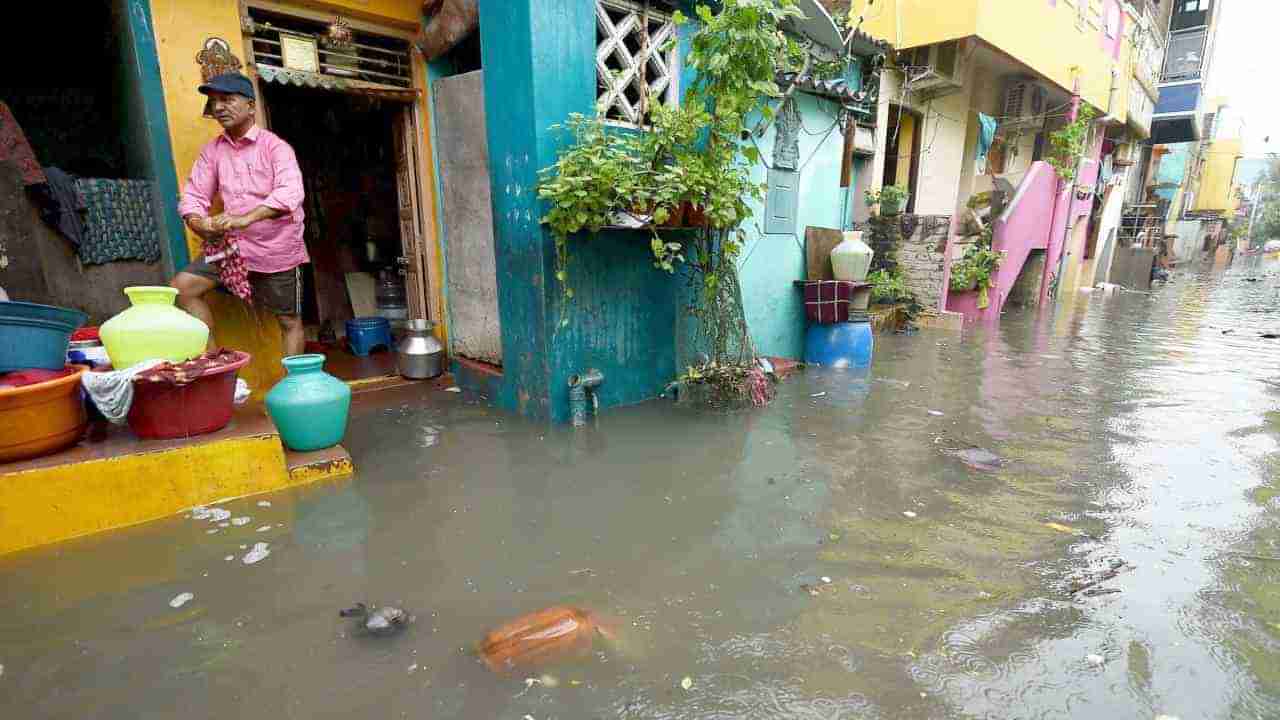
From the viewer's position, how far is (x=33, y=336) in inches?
111

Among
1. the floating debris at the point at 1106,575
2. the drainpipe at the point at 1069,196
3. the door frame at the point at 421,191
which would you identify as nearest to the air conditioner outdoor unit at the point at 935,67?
the drainpipe at the point at 1069,196

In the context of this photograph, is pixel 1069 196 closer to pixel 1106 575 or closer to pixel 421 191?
pixel 1106 575

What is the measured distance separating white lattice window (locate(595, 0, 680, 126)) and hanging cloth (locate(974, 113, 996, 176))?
383 inches

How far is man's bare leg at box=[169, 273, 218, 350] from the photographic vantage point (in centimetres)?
406

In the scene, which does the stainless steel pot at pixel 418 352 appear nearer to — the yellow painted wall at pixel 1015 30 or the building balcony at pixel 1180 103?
the yellow painted wall at pixel 1015 30

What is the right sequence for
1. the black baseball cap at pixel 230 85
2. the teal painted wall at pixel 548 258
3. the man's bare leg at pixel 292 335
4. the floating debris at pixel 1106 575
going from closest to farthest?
the floating debris at pixel 1106 575, the black baseball cap at pixel 230 85, the teal painted wall at pixel 548 258, the man's bare leg at pixel 292 335

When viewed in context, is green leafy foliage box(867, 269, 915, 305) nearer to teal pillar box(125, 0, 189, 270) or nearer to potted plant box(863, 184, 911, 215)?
potted plant box(863, 184, 911, 215)

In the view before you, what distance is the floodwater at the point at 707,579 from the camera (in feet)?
6.60

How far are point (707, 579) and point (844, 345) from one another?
4.75m

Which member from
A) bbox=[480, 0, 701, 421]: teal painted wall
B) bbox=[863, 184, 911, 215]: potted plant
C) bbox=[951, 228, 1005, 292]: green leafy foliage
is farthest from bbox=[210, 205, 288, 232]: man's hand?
bbox=[951, 228, 1005, 292]: green leafy foliage

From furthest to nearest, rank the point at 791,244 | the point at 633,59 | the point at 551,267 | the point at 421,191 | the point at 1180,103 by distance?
the point at 1180,103
the point at 791,244
the point at 421,191
the point at 633,59
the point at 551,267

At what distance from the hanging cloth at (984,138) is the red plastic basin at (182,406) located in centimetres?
1337

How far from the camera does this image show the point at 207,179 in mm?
4051

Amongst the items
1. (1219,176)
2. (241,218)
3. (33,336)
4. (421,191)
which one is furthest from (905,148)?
(1219,176)
